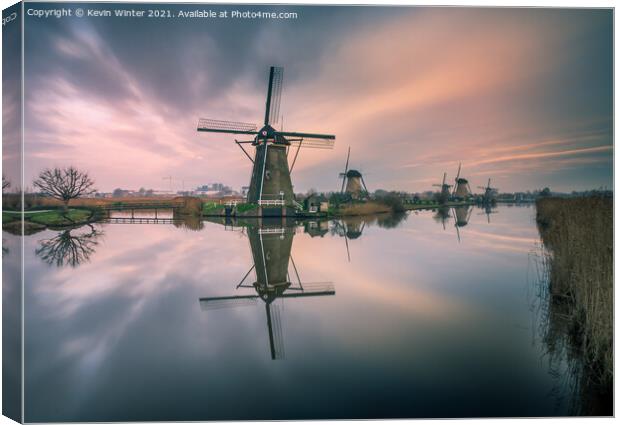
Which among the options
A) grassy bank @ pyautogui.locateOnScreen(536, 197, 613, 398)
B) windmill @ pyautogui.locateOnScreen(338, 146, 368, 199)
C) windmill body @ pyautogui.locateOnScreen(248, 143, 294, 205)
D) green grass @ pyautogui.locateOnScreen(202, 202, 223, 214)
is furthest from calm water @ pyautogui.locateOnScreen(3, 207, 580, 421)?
windmill @ pyautogui.locateOnScreen(338, 146, 368, 199)

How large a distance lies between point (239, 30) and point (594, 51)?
343cm

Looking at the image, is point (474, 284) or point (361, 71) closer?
point (361, 71)

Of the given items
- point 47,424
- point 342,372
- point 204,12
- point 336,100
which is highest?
point 204,12

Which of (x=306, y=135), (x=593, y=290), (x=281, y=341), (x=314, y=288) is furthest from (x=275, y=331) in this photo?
(x=306, y=135)

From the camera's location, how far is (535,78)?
401cm

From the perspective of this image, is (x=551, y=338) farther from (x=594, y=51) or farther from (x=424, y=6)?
(x=424, y=6)

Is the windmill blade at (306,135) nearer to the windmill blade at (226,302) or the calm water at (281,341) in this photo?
the calm water at (281,341)

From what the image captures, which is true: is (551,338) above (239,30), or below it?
below

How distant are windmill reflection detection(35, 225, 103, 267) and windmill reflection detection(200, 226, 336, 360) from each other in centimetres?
437

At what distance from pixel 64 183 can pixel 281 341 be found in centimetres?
417

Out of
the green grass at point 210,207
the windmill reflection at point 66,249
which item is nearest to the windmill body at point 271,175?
the green grass at point 210,207

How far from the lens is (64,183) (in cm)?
552

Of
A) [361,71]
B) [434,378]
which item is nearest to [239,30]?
[361,71]

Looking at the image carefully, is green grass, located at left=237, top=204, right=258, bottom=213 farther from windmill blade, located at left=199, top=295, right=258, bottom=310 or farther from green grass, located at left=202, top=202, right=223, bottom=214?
windmill blade, located at left=199, top=295, right=258, bottom=310
